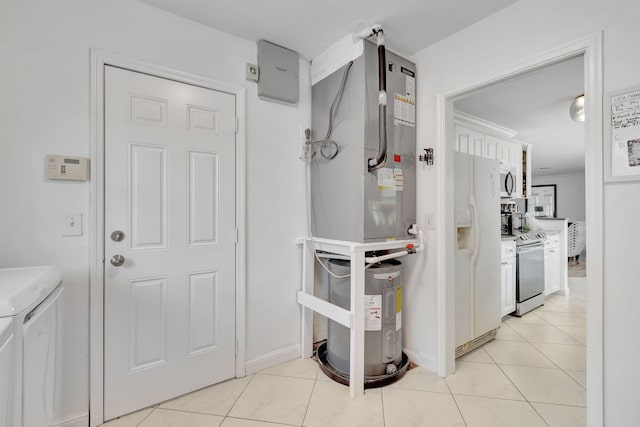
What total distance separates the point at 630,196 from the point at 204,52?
2.56 m

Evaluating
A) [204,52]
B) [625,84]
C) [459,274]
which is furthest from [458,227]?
[204,52]

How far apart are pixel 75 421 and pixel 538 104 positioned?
15.2ft

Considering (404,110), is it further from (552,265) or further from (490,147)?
(552,265)

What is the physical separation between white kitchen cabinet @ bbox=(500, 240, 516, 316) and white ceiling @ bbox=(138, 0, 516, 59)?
2338 millimetres

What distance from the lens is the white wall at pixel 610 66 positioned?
128cm

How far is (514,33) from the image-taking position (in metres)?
1.68

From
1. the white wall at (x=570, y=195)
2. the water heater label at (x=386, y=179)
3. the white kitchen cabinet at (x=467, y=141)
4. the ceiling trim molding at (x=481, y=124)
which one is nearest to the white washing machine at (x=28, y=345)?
the water heater label at (x=386, y=179)

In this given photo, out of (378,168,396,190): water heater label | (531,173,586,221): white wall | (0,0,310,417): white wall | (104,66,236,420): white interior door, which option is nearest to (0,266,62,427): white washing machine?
(0,0,310,417): white wall

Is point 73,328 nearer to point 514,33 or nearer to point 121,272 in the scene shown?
point 121,272

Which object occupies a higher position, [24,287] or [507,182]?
[507,182]

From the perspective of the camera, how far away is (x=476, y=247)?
240 centimetres

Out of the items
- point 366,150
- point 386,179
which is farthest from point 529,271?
Result: point 366,150

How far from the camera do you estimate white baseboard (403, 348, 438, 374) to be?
6.87 ft

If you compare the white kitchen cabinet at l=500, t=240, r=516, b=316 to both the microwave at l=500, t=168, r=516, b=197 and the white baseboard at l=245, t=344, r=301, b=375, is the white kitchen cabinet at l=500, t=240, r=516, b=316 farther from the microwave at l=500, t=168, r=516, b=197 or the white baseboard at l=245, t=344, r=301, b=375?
the white baseboard at l=245, t=344, r=301, b=375
